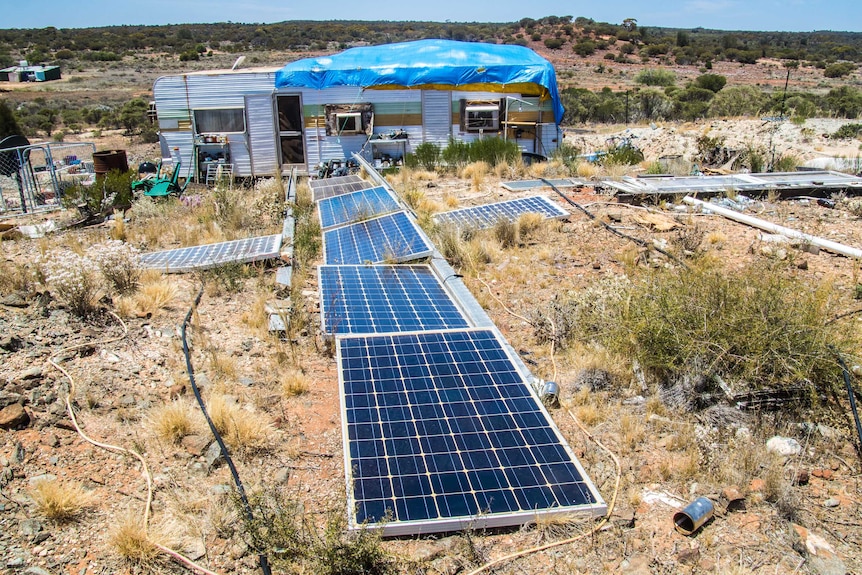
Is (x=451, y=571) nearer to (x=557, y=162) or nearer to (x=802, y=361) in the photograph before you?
(x=802, y=361)

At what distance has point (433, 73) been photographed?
18.0 meters

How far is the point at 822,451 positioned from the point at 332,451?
3494 mm

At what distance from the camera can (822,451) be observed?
451cm

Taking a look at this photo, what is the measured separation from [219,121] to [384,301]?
13537mm

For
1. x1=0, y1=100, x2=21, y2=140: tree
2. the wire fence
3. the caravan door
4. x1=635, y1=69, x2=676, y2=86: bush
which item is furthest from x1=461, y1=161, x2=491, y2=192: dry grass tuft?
x1=635, y1=69, x2=676, y2=86: bush

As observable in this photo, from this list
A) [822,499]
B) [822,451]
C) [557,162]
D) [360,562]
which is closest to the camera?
[360,562]

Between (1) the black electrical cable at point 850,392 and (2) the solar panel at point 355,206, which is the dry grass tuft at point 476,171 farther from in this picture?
(1) the black electrical cable at point 850,392

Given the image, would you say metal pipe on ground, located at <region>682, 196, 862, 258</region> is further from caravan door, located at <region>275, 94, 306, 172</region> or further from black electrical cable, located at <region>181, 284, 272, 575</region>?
caravan door, located at <region>275, 94, 306, 172</region>

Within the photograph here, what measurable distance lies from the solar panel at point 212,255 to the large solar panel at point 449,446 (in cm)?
364

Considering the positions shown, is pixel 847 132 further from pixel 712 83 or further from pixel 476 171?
pixel 712 83

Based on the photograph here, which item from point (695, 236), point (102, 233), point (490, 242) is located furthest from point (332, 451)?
point (102, 233)

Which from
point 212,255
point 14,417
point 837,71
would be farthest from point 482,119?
point 837,71

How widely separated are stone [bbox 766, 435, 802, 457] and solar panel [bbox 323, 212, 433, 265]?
4748mm

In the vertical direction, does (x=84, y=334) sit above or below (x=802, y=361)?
below
